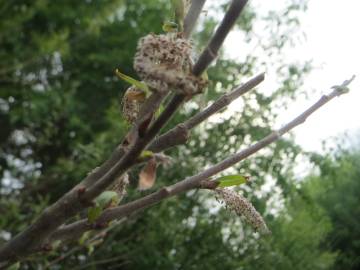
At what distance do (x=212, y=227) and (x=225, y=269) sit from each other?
0.49 ft

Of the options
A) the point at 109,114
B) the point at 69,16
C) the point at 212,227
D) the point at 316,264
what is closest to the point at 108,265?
the point at 212,227

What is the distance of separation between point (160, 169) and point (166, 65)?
1.32 metres

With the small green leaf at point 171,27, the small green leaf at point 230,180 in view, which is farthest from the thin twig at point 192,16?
the small green leaf at point 230,180

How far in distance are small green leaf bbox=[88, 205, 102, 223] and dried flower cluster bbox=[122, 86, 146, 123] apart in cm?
8

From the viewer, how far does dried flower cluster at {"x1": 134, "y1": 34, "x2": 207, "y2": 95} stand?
270 millimetres

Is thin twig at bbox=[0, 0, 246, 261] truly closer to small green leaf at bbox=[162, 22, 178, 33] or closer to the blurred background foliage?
small green leaf at bbox=[162, 22, 178, 33]

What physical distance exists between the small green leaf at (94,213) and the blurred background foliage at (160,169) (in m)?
0.78

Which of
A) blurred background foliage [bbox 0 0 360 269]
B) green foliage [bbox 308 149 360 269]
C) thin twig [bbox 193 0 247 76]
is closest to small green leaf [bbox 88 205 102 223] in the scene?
thin twig [bbox 193 0 247 76]

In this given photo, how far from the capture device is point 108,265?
1644 mm

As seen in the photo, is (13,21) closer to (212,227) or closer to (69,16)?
(69,16)

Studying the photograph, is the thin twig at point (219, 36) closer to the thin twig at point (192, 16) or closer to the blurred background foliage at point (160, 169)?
the thin twig at point (192, 16)

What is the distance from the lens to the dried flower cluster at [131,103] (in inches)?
14.5

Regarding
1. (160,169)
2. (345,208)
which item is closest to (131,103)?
(160,169)

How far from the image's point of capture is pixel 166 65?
0.30 metres
